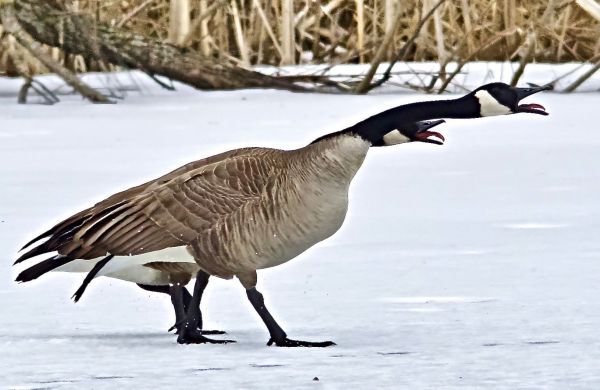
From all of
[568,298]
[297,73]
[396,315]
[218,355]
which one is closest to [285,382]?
[218,355]

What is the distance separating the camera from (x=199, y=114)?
44.1 ft

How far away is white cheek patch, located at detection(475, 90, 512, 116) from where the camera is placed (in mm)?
4008

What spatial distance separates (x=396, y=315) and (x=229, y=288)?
2.99 feet

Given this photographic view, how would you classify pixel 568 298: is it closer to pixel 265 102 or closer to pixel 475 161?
pixel 475 161

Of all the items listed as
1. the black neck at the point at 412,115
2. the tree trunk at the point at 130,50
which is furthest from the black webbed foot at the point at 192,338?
the tree trunk at the point at 130,50

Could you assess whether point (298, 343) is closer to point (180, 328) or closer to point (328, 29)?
point (180, 328)

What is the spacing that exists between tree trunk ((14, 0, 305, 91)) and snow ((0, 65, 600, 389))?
3235mm

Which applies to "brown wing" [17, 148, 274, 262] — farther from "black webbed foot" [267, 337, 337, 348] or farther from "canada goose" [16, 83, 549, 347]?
"black webbed foot" [267, 337, 337, 348]

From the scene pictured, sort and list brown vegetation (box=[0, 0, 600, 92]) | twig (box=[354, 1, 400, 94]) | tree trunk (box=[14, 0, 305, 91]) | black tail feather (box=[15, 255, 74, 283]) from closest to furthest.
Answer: black tail feather (box=[15, 255, 74, 283])
twig (box=[354, 1, 400, 94])
tree trunk (box=[14, 0, 305, 91])
brown vegetation (box=[0, 0, 600, 92])

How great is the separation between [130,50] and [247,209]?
11.1m

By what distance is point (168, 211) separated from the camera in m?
4.32

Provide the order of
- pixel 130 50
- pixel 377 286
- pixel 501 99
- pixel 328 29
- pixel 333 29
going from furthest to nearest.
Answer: pixel 328 29, pixel 333 29, pixel 130 50, pixel 377 286, pixel 501 99

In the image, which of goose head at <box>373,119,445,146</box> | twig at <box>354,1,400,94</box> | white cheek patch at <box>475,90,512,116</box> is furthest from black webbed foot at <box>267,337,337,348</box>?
twig at <box>354,1,400,94</box>

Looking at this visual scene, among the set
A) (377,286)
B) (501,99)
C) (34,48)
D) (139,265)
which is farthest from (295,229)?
(34,48)
